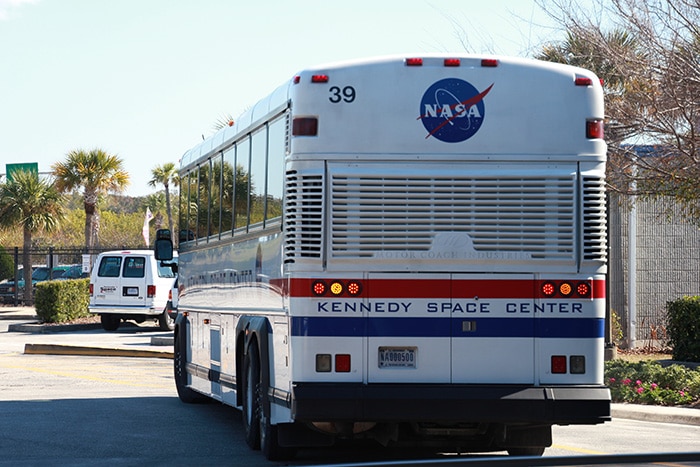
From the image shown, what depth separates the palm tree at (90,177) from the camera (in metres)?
54.6

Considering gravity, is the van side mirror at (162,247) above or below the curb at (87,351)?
above

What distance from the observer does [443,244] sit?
1030cm

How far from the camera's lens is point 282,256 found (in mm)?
10664

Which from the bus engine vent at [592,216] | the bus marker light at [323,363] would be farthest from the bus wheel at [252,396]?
the bus engine vent at [592,216]

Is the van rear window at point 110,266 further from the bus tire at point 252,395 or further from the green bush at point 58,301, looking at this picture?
the bus tire at point 252,395

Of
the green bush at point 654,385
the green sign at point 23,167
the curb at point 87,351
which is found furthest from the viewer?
the green sign at point 23,167

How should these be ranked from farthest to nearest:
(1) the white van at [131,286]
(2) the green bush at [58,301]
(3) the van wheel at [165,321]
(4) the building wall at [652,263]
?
1. (2) the green bush at [58,301]
2. (3) the van wheel at [165,321]
3. (1) the white van at [131,286]
4. (4) the building wall at [652,263]

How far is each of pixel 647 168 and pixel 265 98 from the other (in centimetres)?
807

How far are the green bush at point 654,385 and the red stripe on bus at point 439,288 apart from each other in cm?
673

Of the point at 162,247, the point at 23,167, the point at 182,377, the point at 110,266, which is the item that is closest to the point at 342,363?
the point at 182,377

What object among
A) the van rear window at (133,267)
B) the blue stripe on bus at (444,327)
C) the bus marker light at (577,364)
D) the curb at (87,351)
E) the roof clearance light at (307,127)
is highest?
the roof clearance light at (307,127)

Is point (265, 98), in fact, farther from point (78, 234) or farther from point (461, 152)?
point (78, 234)

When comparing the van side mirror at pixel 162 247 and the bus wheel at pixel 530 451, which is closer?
the bus wheel at pixel 530 451

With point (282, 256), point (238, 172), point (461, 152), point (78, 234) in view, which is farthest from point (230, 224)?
point (78, 234)
